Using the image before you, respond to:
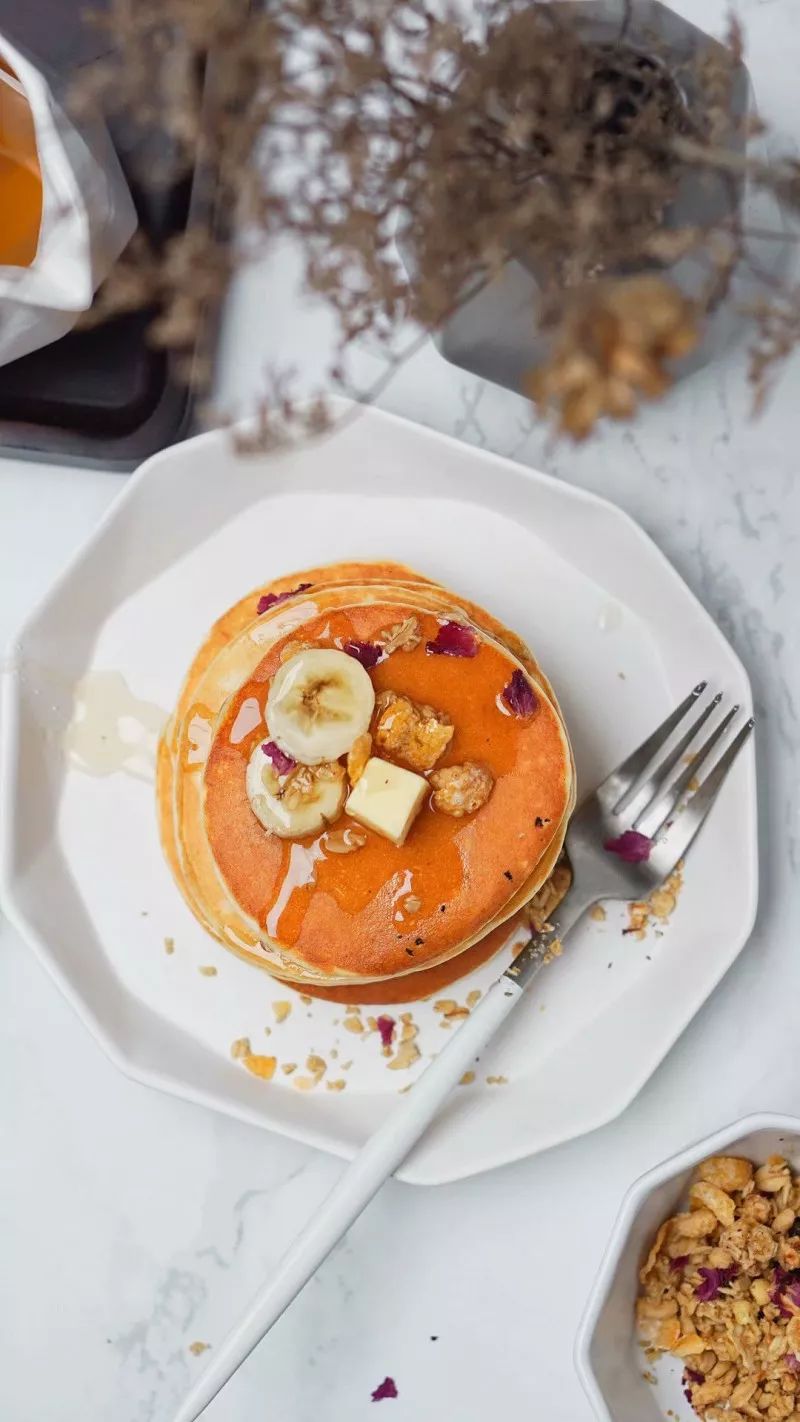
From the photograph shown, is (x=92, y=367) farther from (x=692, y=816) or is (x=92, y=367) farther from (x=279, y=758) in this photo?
(x=692, y=816)

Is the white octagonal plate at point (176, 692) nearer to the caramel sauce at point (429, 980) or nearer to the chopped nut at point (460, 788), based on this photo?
the caramel sauce at point (429, 980)

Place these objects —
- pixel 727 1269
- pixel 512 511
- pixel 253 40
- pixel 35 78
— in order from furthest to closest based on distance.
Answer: pixel 512 511
pixel 727 1269
pixel 35 78
pixel 253 40

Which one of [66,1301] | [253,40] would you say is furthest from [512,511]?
[66,1301]

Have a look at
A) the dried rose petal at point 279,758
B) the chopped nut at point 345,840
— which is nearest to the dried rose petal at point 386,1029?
the chopped nut at point 345,840

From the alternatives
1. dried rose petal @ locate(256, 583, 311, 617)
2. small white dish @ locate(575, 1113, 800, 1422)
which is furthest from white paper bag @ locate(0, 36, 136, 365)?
small white dish @ locate(575, 1113, 800, 1422)

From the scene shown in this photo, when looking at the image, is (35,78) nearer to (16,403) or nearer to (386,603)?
(16,403)

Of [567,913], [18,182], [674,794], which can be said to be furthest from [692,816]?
[18,182]
